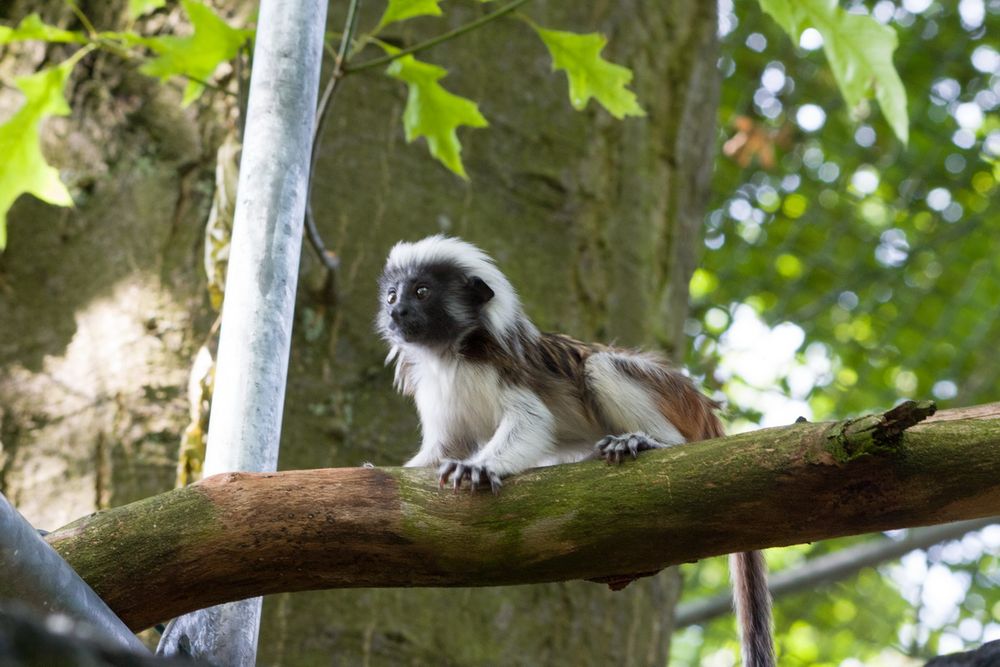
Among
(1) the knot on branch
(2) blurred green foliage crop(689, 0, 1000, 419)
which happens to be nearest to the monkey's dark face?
(1) the knot on branch

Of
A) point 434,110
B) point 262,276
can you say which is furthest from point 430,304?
point 262,276

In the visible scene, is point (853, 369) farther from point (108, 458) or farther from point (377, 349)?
point (108, 458)

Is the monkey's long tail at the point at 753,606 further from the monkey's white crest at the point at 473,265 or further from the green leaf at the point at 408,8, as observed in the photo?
the green leaf at the point at 408,8

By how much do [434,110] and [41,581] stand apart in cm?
151

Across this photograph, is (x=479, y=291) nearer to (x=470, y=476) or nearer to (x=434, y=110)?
(x=434, y=110)

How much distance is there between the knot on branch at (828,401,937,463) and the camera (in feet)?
5.65

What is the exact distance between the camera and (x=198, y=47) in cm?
260

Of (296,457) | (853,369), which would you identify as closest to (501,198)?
(296,457)

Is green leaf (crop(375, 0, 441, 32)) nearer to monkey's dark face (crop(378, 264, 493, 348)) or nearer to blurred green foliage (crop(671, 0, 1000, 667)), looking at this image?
monkey's dark face (crop(378, 264, 493, 348))

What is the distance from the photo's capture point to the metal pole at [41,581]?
1493 mm

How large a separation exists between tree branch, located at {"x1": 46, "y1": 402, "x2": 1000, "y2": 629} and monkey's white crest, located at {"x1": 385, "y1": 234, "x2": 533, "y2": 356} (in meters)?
1.02

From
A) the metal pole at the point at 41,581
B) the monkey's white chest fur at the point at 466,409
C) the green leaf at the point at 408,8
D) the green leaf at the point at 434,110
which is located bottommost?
the metal pole at the point at 41,581

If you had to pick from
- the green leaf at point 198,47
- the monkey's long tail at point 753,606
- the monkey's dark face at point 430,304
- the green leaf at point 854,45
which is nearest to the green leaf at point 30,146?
the green leaf at point 198,47

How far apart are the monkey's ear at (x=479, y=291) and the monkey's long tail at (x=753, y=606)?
2.94 feet
